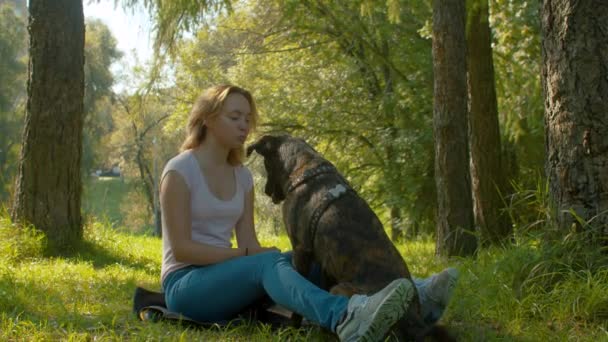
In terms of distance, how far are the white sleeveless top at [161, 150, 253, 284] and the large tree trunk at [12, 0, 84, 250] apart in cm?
368

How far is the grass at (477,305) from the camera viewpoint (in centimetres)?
367

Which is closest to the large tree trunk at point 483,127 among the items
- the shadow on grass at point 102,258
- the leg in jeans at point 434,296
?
the shadow on grass at point 102,258

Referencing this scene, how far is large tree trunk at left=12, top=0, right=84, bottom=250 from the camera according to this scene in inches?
285

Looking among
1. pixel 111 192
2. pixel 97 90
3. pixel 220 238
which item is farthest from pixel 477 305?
pixel 111 192

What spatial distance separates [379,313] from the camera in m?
2.98

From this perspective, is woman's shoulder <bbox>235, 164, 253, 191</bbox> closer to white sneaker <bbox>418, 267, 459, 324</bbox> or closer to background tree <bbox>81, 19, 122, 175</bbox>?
white sneaker <bbox>418, 267, 459, 324</bbox>

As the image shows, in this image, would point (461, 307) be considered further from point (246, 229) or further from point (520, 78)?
point (520, 78)

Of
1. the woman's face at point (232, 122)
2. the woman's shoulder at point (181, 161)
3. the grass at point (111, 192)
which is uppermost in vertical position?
the woman's face at point (232, 122)

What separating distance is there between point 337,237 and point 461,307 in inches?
55.1

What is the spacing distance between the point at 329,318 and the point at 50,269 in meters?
3.94

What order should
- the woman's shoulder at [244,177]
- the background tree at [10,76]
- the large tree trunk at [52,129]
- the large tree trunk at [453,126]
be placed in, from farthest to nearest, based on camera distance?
the background tree at [10,76], the large tree trunk at [52,129], the large tree trunk at [453,126], the woman's shoulder at [244,177]

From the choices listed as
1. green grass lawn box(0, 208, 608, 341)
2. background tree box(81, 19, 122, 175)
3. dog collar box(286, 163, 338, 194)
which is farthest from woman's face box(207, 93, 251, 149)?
background tree box(81, 19, 122, 175)

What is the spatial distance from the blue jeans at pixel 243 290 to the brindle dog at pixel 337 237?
14 centimetres

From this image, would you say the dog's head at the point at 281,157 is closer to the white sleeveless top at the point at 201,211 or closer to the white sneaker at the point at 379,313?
the white sleeveless top at the point at 201,211
